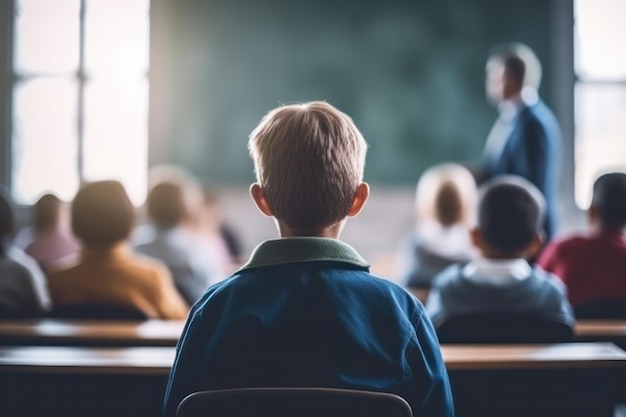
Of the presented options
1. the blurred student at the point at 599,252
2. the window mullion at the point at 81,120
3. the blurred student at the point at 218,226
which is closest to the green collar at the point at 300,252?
the blurred student at the point at 599,252

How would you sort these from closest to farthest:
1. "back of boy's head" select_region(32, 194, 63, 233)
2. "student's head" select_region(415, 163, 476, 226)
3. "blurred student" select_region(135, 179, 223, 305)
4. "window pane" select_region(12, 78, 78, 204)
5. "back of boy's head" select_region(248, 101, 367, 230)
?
"back of boy's head" select_region(248, 101, 367, 230) → "blurred student" select_region(135, 179, 223, 305) → "student's head" select_region(415, 163, 476, 226) → "back of boy's head" select_region(32, 194, 63, 233) → "window pane" select_region(12, 78, 78, 204)

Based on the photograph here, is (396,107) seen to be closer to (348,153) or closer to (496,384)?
(496,384)

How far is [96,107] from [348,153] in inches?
220

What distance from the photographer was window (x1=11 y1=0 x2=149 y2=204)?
6488mm

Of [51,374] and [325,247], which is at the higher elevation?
[325,247]

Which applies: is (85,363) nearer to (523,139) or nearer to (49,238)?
(49,238)

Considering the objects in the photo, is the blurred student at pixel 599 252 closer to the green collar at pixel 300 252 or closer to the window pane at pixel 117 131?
the green collar at pixel 300 252

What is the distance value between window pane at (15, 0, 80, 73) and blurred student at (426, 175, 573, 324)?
516 cm

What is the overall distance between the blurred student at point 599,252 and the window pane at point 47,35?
198 inches

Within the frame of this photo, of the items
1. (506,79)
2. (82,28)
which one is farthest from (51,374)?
(82,28)

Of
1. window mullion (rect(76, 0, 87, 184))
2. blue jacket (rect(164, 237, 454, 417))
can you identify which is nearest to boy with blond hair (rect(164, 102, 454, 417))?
blue jacket (rect(164, 237, 454, 417))

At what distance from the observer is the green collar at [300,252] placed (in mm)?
1229

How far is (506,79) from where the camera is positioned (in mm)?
4461

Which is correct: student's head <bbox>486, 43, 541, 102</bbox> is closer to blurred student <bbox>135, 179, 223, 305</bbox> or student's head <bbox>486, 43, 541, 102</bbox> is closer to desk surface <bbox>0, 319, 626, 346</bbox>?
blurred student <bbox>135, 179, 223, 305</bbox>
